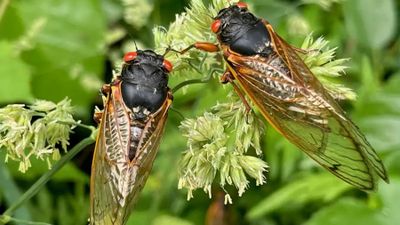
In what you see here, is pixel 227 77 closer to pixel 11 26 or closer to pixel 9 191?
pixel 9 191

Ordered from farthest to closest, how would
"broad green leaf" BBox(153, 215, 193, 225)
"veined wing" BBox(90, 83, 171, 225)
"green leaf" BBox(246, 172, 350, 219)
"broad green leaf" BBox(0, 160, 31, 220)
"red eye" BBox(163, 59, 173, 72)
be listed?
"broad green leaf" BBox(153, 215, 193, 225) → "green leaf" BBox(246, 172, 350, 219) → "broad green leaf" BBox(0, 160, 31, 220) → "red eye" BBox(163, 59, 173, 72) → "veined wing" BBox(90, 83, 171, 225)

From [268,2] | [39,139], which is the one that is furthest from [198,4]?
[268,2]

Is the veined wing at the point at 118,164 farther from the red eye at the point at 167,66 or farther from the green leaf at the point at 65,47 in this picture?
the green leaf at the point at 65,47

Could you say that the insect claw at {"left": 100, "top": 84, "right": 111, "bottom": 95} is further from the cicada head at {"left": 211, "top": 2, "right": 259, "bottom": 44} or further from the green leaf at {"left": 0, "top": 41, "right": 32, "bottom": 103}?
the green leaf at {"left": 0, "top": 41, "right": 32, "bottom": 103}

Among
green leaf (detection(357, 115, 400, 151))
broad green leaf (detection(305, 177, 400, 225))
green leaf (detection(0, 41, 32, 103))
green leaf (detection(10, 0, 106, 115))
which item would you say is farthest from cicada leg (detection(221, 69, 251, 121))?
green leaf (detection(10, 0, 106, 115))

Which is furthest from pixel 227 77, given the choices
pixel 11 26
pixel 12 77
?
pixel 11 26

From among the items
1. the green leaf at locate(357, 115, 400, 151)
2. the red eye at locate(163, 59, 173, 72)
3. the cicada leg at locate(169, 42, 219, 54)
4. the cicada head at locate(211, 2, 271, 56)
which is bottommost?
the red eye at locate(163, 59, 173, 72)

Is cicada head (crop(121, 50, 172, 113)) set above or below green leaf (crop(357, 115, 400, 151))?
below

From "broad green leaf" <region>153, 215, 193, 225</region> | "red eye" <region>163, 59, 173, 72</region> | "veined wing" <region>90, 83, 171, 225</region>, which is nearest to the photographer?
"veined wing" <region>90, 83, 171, 225</region>
